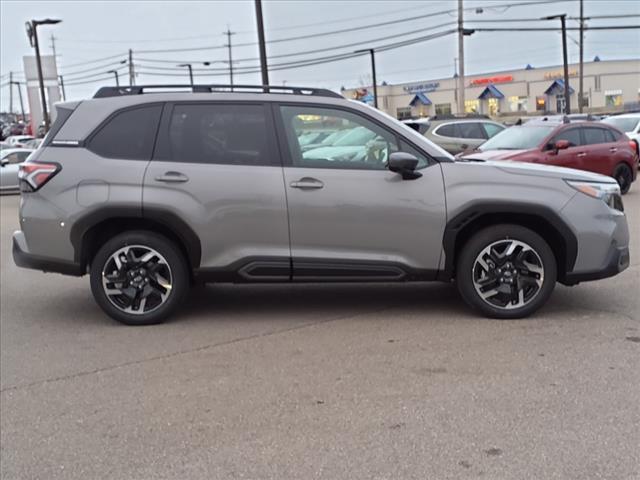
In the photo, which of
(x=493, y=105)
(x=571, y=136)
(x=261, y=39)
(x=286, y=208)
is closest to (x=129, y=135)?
(x=286, y=208)

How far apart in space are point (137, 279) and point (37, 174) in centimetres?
118

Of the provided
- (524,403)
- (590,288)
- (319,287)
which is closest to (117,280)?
(319,287)

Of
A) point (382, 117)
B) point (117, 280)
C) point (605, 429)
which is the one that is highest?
point (382, 117)

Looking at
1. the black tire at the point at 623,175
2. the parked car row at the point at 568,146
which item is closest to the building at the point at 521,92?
the black tire at the point at 623,175

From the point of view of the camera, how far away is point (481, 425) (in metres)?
3.79

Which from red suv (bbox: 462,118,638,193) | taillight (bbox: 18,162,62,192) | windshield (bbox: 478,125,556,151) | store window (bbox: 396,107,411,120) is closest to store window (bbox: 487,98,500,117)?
store window (bbox: 396,107,411,120)

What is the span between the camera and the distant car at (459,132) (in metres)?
17.8

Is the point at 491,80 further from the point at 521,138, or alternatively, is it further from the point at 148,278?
the point at 148,278

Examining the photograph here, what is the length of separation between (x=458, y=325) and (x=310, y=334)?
1186 millimetres

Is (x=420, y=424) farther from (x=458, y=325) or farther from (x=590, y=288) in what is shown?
(x=590, y=288)

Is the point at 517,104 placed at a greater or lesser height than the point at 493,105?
lesser

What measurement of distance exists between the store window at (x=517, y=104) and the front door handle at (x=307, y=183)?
79.1 metres

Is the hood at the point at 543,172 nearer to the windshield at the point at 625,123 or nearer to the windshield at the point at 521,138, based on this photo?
the windshield at the point at 521,138

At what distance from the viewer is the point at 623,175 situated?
14.5m
